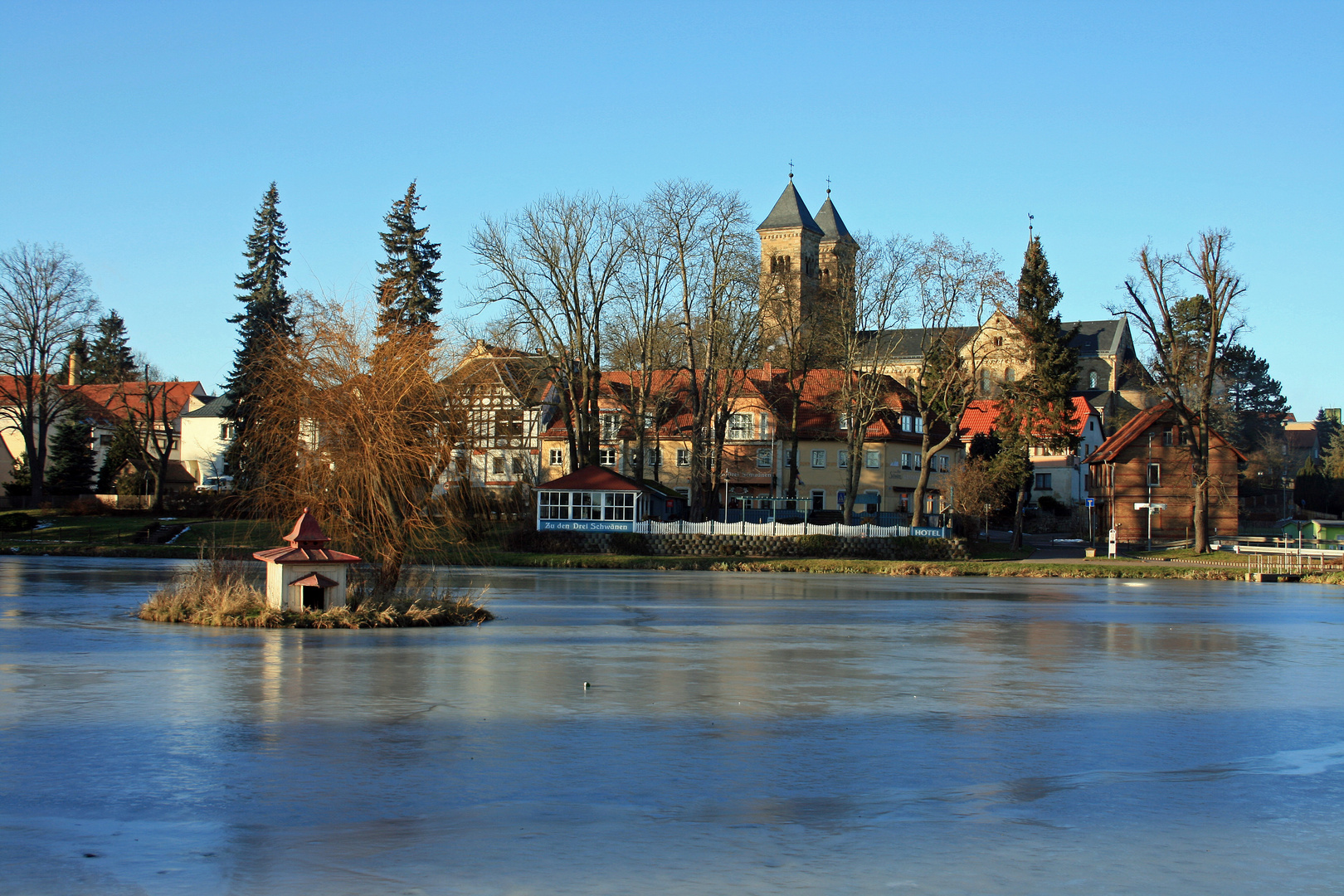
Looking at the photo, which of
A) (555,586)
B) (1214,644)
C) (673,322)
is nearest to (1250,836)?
(1214,644)

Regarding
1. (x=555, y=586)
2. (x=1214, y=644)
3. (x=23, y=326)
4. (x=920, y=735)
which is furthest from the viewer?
(x=23, y=326)

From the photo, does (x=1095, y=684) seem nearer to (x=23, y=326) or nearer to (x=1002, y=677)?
(x=1002, y=677)

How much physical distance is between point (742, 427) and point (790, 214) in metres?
55.4

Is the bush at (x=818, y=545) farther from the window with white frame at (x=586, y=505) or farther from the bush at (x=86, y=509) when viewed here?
the bush at (x=86, y=509)

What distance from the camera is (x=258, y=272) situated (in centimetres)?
7094

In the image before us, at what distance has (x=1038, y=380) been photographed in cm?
6322

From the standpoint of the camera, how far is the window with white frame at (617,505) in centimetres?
6178

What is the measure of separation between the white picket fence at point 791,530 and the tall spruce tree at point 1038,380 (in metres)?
9.24

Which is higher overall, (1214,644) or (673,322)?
(673,322)

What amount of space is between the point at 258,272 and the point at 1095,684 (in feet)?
209

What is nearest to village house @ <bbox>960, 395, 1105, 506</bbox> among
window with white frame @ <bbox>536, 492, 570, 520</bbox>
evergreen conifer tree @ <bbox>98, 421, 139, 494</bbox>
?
window with white frame @ <bbox>536, 492, 570, 520</bbox>

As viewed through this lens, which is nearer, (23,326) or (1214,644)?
(1214,644)

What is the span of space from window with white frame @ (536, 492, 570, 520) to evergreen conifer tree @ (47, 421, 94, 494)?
35887 millimetres

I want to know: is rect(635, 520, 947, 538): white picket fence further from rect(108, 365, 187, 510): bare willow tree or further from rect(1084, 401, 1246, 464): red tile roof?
rect(108, 365, 187, 510): bare willow tree
